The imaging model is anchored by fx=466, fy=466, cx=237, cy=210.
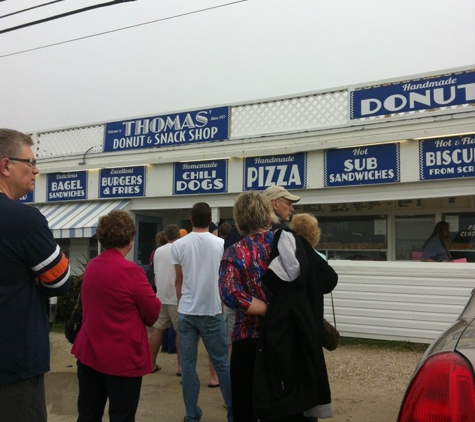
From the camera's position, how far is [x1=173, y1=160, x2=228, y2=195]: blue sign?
9.70 meters

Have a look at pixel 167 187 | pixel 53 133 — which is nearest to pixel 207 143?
pixel 167 187

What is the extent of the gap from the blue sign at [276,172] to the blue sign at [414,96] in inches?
52.2

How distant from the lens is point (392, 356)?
22.0ft

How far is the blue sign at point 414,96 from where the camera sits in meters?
7.48

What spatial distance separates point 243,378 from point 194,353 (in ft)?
4.00

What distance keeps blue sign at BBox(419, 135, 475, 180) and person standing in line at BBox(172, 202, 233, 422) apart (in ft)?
15.5

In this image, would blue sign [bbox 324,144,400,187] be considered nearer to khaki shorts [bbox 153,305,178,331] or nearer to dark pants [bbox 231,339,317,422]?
khaki shorts [bbox 153,305,178,331]

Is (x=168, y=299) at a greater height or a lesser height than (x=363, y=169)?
lesser

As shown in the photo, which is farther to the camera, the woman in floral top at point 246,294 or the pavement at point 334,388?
the pavement at point 334,388

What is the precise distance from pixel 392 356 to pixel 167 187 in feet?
19.4

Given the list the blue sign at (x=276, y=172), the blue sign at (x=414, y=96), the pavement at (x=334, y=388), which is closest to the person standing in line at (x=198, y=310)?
the pavement at (x=334, y=388)

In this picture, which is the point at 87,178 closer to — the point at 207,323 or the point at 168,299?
the point at 168,299

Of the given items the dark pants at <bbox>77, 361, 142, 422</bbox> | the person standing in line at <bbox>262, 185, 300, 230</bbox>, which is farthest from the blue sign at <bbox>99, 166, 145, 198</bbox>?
the dark pants at <bbox>77, 361, 142, 422</bbox>

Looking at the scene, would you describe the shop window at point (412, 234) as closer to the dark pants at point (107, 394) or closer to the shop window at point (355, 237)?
the shop window at point (355, 237)
